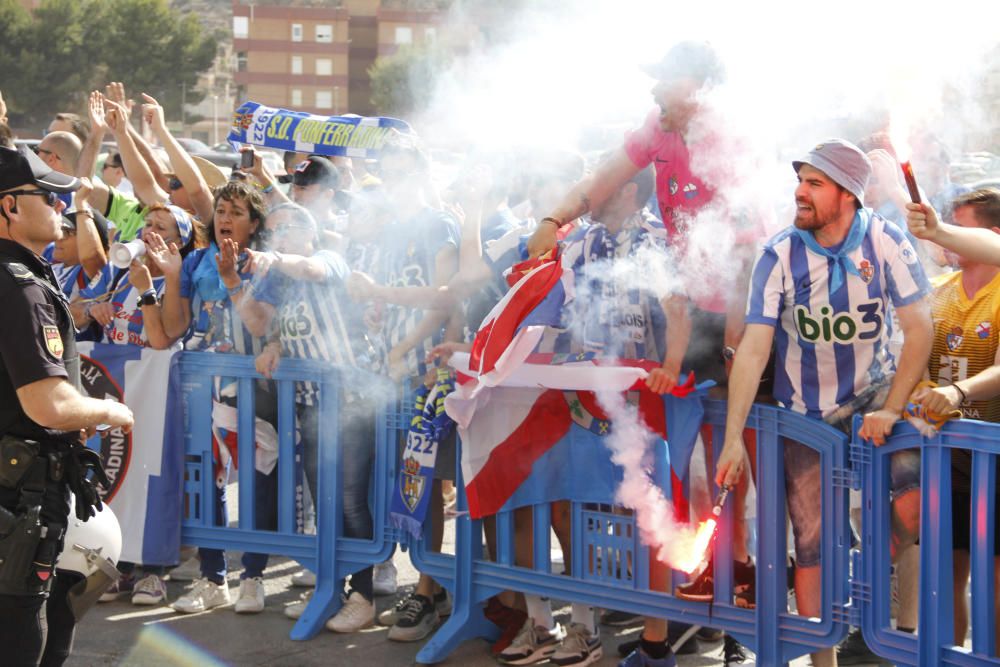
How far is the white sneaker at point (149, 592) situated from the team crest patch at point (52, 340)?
2.39 metres

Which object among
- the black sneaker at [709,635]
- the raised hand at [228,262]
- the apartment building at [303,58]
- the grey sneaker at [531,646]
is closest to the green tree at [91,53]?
the apartment building at [303,58]

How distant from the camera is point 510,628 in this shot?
523 centimetres

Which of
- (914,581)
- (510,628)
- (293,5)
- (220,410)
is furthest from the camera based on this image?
(293,5)

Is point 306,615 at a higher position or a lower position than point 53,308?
lower

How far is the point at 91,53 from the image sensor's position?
71.7 m

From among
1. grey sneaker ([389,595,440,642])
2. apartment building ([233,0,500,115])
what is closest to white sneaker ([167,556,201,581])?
grey sneaker ([389,595,440,642])

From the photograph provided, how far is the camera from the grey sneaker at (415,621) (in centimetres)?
530

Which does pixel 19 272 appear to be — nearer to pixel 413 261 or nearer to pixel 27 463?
pixel 27 463

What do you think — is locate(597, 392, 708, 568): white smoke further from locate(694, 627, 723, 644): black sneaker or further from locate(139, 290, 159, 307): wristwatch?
locate(139, 290, 159, 307): wristwatch

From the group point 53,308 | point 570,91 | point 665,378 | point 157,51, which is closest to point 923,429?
point 665,378

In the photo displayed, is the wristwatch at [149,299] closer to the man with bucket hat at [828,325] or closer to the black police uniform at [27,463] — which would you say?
the black police uniform at [27,463]

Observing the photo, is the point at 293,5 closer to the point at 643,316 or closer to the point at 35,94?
the point at 35,94

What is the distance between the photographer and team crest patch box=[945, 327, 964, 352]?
436cm

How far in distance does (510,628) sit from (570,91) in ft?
9.54
